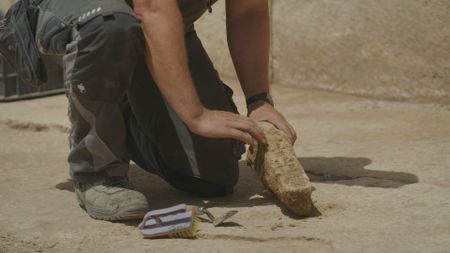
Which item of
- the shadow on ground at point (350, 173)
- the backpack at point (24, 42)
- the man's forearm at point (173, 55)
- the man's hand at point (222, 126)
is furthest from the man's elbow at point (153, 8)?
the shadow on ground at point (350, 173)

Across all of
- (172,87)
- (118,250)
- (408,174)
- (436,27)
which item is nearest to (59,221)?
(118,250)

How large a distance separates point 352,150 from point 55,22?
4.16 ft

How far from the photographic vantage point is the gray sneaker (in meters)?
2.36

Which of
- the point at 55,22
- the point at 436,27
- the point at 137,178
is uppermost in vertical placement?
the point at 55,22

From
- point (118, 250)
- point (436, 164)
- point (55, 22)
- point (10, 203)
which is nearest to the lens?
point (118, 250)

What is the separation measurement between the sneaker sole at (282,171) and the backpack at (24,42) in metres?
0.71

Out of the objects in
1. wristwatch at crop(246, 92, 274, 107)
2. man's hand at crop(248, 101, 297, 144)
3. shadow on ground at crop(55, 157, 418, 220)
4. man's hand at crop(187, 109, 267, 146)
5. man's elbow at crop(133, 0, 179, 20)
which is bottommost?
shadow on ground at crop(55, 157, 418, 220)

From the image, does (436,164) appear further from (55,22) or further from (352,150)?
(55,22)

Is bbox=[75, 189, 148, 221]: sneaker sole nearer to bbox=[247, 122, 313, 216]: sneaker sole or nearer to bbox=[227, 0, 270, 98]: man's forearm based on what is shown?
bbox=[247, 122, 313, 216]: sneaker sole

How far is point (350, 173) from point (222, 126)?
713mm

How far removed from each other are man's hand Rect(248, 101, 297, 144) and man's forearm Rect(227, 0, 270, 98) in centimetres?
6

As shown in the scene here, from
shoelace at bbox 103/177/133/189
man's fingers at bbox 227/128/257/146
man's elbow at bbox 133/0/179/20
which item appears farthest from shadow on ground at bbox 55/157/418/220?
man's elbow at bbox 133/0/179/20

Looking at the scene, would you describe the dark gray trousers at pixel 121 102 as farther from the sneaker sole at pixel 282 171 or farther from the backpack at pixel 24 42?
the sneaker sole at pixel 282 171

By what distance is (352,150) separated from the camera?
3.16 meters
